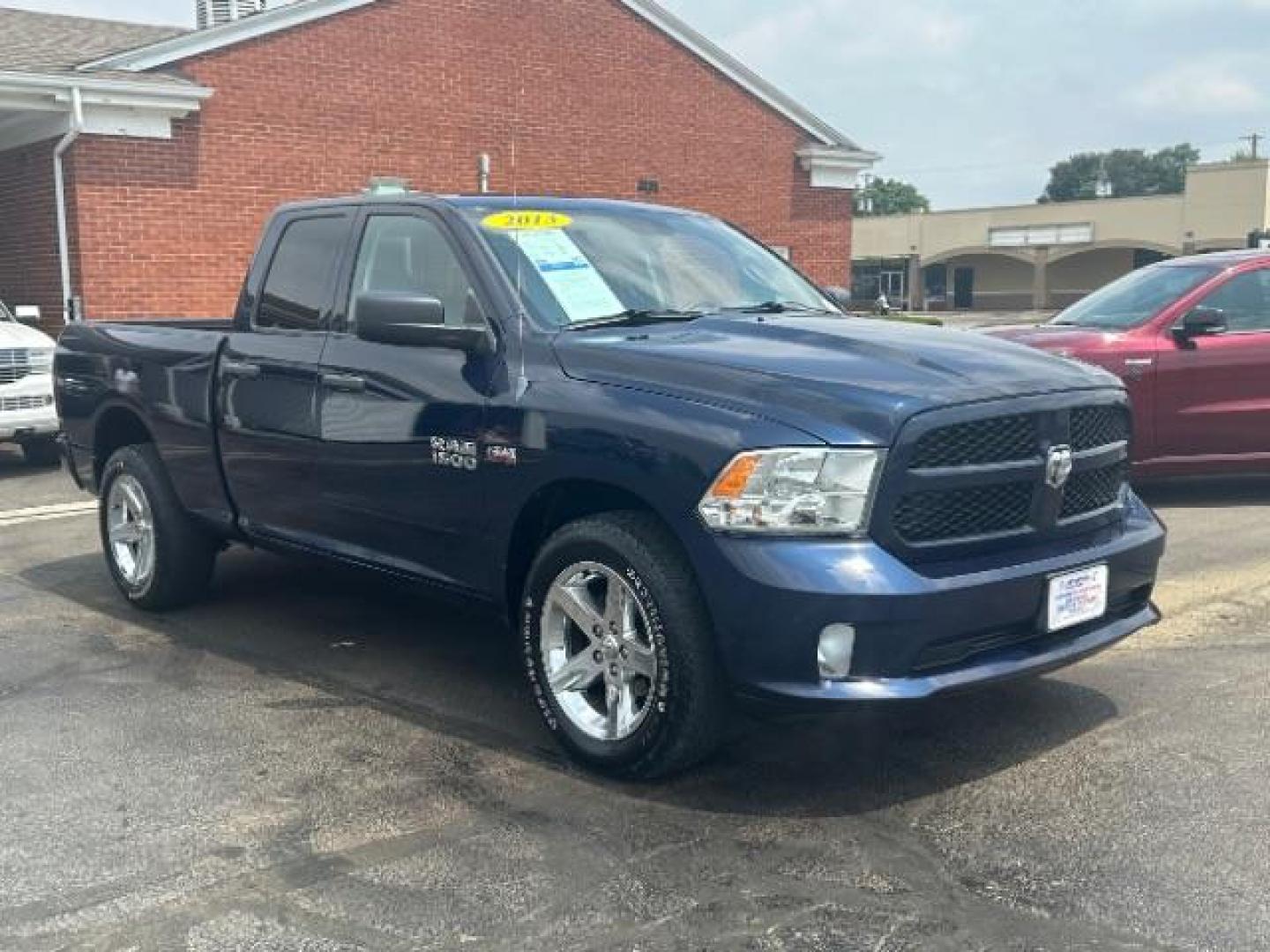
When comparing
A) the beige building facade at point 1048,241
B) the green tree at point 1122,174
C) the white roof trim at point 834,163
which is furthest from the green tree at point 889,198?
the white roof trim at point 834,163

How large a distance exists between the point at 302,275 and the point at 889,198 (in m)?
138

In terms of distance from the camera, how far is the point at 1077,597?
4023 millimetres

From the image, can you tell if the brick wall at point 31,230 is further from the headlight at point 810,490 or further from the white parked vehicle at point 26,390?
the headlight at point 810,490

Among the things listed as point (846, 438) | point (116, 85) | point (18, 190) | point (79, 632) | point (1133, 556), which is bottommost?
point (79, 632)

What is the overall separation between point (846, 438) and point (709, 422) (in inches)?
15.8

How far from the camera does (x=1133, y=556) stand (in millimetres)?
4281

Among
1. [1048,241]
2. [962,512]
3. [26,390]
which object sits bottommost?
[26,390]

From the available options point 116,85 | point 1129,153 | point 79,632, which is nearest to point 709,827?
point 79,632

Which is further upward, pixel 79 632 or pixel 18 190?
pixel 18 190

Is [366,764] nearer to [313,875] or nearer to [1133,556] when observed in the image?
[313,875]

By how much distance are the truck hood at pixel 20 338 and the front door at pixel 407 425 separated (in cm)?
705

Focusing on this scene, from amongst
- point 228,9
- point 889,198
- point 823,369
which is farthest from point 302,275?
point 889,198

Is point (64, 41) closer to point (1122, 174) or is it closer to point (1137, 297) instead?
point (1137, 297)

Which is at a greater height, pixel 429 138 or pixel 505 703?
pixel 429 138
